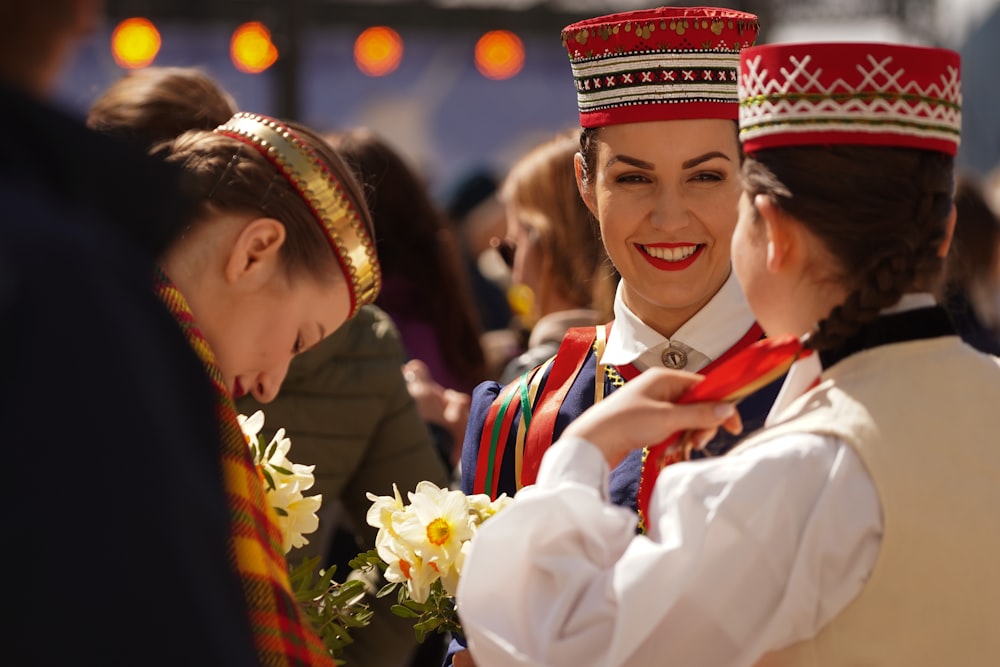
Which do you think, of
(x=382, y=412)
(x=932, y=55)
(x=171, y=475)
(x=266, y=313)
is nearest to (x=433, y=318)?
(x=382, y=412)

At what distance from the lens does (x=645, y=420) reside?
193 centimetres

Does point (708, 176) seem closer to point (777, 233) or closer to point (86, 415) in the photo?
point (777, 233)

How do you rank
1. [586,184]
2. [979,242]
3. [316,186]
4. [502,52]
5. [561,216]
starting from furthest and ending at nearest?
[502,52] → [979,242] → [561,216] → [586,184] → [316,186]

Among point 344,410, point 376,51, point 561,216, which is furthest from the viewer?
point 376,51

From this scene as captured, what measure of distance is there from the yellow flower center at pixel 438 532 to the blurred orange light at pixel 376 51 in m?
8.69

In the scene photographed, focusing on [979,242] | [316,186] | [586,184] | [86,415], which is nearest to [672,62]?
[586,184]

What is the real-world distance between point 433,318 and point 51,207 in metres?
3.53

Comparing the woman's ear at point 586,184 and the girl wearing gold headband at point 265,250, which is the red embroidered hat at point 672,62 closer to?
the woman's ear at point 586,184

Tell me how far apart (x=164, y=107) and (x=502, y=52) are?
7907mm

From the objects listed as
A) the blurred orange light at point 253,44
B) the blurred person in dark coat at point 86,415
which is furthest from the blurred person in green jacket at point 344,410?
the blurred orange light at point 253,44

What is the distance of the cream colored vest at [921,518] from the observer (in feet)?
5.91

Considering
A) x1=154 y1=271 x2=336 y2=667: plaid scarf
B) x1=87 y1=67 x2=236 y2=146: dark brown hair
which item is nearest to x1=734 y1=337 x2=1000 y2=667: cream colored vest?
x1=154 y1=271 x2=336 y2=667: plaid scarf

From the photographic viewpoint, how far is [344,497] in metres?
3.59

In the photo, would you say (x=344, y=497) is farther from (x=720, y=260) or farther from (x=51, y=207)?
(x=51, y=207)
